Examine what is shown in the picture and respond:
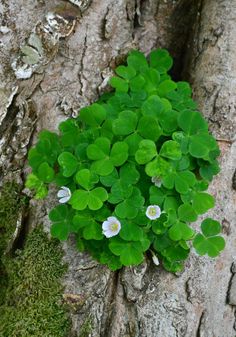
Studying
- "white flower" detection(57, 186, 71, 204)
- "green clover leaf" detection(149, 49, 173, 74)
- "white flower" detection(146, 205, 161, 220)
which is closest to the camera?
"white flower" detection(146, 205, 161, 220)

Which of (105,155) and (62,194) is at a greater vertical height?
(105,155)

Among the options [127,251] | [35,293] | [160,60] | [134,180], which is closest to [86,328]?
[35,293]

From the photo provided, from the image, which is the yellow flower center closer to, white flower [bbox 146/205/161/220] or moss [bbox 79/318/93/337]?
white flower [bbox 146/205/161/220]

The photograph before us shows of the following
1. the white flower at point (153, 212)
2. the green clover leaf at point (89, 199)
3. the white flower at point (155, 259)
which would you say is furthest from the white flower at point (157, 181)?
the white flower at point (155, 259)

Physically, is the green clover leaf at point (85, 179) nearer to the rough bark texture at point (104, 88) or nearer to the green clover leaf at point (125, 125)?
the green clover leaf at point (125, 125)

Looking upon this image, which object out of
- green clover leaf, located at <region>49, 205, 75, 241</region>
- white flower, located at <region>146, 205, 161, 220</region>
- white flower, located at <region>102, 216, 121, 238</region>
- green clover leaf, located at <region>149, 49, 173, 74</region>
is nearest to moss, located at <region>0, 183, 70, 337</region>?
green clover leaf, located at <region>49, 205, 75, 241</region>

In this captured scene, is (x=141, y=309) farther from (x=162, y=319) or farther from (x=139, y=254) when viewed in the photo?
(x=139, y=254)

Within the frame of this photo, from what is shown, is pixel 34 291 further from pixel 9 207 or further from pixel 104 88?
pixel 104 88
